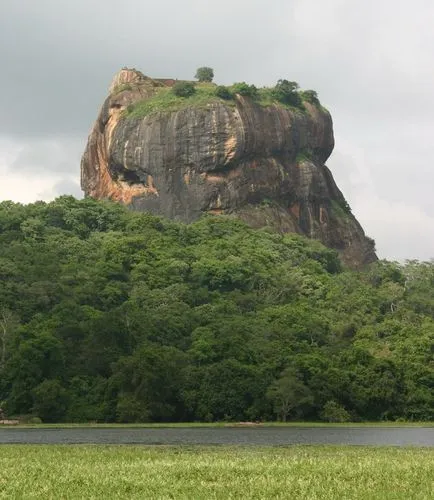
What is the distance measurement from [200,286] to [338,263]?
3327 cm

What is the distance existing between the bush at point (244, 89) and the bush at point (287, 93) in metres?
5.69

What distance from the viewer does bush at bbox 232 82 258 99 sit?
13925 centimetres

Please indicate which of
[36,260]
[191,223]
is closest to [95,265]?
[36,260]

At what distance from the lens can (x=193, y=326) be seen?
292ft

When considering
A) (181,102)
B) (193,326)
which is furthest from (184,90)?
(193,326)

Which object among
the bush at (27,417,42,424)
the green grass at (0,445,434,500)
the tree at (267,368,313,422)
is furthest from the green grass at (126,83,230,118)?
the green grass at (0,445,434,500)

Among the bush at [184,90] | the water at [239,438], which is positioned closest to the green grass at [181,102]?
the bush at [184,90]

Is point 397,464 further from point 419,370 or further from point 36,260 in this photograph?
point 36,260

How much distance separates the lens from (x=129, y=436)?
52.0 metres

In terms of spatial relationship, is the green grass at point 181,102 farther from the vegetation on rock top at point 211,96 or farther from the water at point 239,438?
the water at point 239,438

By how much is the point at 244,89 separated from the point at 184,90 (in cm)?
992

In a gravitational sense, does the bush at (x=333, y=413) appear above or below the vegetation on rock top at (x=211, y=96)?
below

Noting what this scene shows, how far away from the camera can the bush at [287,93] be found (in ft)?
482

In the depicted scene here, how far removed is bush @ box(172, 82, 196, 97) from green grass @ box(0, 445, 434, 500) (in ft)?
373
